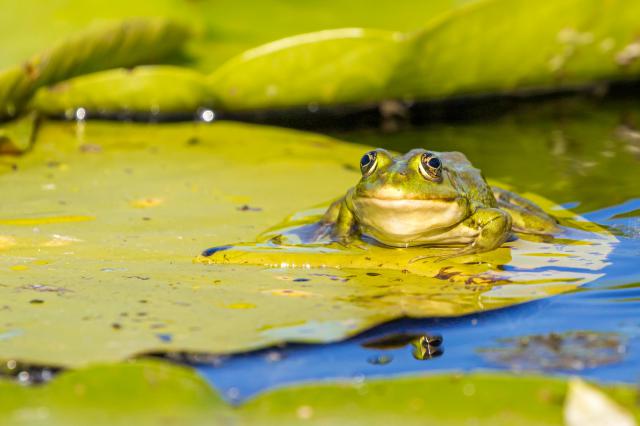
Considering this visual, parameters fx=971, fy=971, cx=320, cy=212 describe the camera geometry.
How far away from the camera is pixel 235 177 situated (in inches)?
171

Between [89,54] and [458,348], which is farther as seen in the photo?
[89,54]

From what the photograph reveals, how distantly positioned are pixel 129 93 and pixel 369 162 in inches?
96.2

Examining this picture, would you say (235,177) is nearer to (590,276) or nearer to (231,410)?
(590,276)

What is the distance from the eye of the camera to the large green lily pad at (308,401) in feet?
6.56

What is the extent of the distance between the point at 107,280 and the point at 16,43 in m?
2.76

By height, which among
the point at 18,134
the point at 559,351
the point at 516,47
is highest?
the point at 516,47

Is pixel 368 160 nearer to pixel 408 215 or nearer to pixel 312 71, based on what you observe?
pixel 408 215

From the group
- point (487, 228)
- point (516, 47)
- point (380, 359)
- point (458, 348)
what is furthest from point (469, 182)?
point (516, 47)

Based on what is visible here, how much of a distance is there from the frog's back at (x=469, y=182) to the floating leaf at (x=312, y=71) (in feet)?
5.24

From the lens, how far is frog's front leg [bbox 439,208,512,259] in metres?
3.39

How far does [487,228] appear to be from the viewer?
3.40m

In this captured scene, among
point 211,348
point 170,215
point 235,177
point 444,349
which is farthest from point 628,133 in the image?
point 211,348

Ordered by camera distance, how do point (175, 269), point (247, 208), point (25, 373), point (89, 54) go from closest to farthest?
point (25, 373) → point (175, 269) → point (247, 208) → point (89, 54)

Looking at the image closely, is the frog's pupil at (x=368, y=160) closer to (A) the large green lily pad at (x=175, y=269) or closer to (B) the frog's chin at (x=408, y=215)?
(B) the frog's chin at (x=408, y=215)
